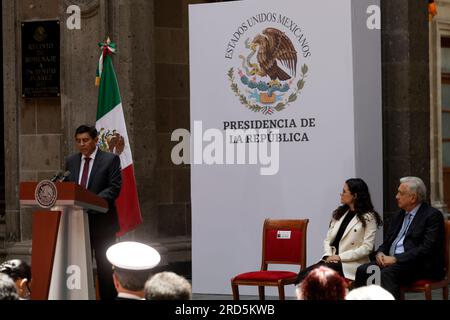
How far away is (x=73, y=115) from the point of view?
37.9 ft

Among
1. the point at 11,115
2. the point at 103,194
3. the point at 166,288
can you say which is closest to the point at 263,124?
the point at 103,194

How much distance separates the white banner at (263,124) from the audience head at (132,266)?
4325mm

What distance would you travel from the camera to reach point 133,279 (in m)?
4.68

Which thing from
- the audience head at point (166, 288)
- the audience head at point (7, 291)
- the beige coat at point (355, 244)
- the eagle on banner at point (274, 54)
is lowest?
the beige coat at point (355, 244)

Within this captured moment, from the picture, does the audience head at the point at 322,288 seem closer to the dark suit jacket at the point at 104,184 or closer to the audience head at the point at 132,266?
the audience head at the point at 132,266

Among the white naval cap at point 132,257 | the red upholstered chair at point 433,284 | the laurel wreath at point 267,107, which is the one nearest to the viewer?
the white naval cap at point 132,257

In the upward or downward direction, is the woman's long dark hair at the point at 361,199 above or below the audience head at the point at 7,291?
above

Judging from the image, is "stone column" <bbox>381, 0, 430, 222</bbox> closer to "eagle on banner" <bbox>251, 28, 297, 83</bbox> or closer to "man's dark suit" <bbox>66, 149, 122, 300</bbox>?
"eagle on banner" <bbox>251, 28, 297, 83</bbox>

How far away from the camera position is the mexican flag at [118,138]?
34.0 feet

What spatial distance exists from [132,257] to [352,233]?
358cm

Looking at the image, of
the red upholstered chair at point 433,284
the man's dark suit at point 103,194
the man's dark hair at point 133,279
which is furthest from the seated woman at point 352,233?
the man's dark hair at point 133,279
